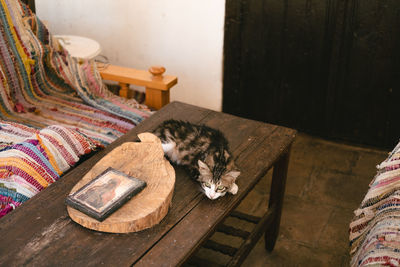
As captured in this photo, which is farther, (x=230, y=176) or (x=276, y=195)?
(x=276, y=195)

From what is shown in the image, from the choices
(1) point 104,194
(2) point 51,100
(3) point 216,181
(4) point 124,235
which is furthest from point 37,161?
(2) point 51,100

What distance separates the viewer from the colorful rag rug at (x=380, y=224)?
138 cm

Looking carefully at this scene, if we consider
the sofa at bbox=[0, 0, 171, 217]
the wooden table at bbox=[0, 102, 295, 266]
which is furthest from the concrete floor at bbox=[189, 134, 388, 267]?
the sofa at bbox=[0, 0, 171, 217]

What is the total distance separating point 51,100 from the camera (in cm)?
246

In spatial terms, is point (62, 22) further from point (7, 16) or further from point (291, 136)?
point (291, 136)

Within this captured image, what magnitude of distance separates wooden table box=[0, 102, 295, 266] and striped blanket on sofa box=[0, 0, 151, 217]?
190 mm

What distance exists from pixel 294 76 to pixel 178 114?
1.25 meters

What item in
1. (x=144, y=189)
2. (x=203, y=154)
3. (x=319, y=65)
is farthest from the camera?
(x=319, y=65)

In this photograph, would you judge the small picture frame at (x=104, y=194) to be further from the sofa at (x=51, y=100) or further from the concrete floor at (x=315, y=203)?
the concrete floor at (x=315, y=203)

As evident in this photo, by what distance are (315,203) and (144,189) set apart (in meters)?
1.41

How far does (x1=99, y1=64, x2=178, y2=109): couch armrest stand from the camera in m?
2.36

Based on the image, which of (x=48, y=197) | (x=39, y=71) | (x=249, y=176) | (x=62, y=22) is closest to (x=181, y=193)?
(x=249, y=176)

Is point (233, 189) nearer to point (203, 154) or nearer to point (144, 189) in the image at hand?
point (203, 154)

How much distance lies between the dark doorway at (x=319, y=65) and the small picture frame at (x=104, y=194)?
6.15 feet
